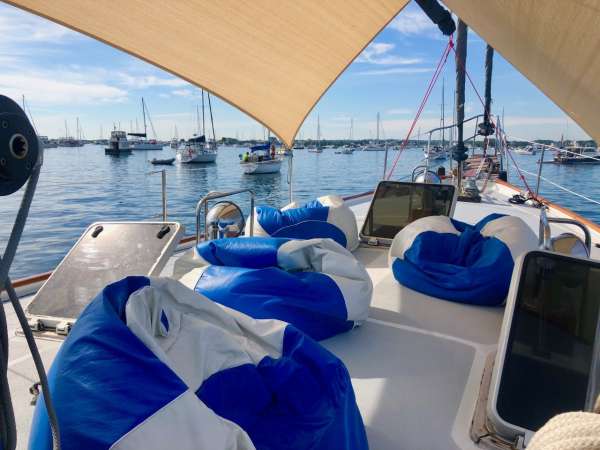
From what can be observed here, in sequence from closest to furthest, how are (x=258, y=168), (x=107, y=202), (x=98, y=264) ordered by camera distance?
(x=98, y=264), (x=107, y=202), (x=258, y=168)

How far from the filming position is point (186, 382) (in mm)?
1037

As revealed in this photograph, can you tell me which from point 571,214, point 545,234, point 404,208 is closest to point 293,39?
point 404,208

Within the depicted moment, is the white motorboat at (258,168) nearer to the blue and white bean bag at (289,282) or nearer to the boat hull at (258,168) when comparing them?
the boat hull at (258,168)

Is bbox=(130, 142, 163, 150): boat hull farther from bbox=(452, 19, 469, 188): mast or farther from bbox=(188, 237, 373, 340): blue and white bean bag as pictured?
bbox=(188, 237, 373, 340): blue and white bean bag

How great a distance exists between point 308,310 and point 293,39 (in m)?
2.82

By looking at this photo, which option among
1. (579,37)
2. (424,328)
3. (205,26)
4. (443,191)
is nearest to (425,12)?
(443,191)

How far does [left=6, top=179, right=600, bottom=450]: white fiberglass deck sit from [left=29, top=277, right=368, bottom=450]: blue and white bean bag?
1.18 feet

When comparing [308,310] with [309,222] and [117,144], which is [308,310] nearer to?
[309,222]

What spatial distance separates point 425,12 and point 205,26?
1854 mm

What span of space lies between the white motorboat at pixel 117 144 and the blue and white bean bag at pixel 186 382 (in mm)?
52385

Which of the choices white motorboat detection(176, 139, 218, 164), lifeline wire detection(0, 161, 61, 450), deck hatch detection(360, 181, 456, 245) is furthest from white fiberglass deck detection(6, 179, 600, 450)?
white motorboat detection(176, 139, 218, 164)

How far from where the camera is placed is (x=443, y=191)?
409cm

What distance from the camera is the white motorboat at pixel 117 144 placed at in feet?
161

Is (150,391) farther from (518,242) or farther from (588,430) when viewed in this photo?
(518,242)
